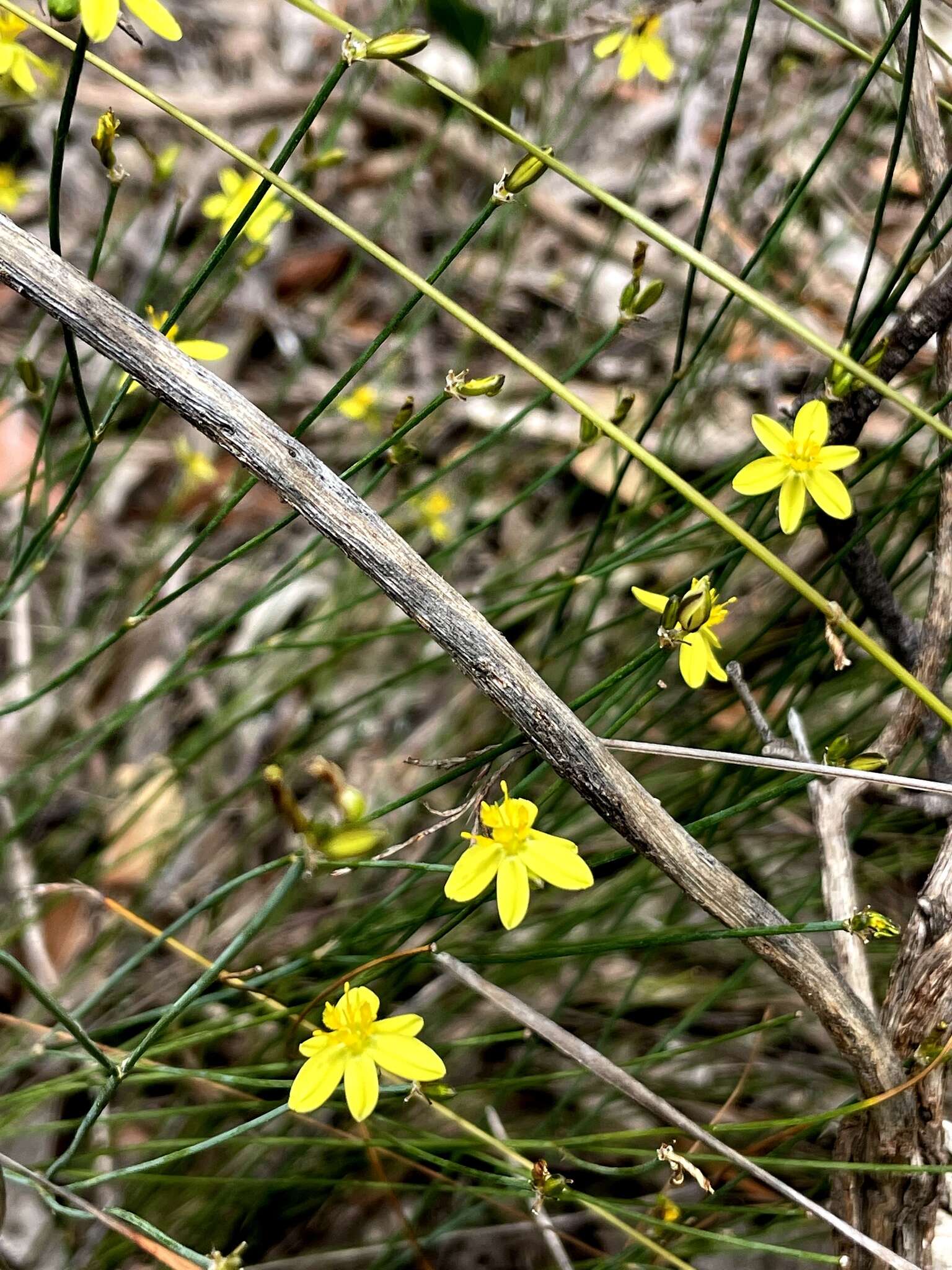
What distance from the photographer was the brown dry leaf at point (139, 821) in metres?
1.66

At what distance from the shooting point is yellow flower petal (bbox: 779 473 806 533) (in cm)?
82

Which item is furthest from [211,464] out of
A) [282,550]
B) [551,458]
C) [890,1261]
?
[890,1261]

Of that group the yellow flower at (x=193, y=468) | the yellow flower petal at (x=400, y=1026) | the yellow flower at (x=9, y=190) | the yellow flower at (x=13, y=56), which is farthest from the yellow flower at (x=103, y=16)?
the yellow flower at (x=193, y=468)

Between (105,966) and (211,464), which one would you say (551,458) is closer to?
(211,464)

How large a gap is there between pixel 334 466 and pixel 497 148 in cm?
95

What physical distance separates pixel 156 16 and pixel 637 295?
0.51 meters

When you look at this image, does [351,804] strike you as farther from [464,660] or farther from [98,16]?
A: [98,16]

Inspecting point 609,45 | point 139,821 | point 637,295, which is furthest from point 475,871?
point 139,821

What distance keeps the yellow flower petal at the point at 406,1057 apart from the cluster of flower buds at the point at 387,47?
726 mm

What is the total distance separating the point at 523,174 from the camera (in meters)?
0.83

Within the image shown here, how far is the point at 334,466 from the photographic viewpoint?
7.07 ft

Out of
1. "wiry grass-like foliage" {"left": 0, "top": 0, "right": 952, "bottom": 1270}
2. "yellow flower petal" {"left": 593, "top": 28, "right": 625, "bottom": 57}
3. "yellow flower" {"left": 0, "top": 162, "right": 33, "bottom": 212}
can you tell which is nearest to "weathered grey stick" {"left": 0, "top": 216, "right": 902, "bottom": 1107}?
"wiry grass-like foliage" {"left": 0, "top": 0, "right": 952, "bottom": 1270}

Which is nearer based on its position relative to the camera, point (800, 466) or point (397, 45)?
point (397, 45)

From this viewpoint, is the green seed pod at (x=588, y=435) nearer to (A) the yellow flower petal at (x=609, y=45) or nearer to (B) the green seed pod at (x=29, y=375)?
(A) the yellow flower petal at (x=609, y=45)
